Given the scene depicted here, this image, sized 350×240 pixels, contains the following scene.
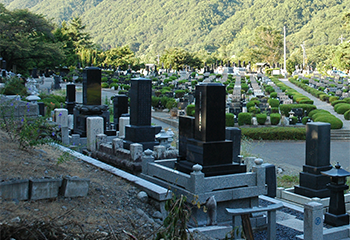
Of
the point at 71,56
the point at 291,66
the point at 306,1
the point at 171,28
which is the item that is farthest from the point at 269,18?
the point at 71,56

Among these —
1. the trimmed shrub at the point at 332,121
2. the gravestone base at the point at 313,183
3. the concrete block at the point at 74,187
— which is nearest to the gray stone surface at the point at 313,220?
the gravestone base at the point at 313,183

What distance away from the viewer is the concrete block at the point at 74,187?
17.1 ft

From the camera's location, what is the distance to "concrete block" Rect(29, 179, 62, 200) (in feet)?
16.0

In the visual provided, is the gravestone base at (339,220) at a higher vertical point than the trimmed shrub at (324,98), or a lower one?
lower

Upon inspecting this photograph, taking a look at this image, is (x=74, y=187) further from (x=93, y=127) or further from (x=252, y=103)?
(x=252, y=103)

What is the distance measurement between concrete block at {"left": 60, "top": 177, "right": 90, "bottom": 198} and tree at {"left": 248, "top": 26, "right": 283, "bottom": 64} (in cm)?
8740

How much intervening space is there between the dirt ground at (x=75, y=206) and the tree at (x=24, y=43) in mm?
30945

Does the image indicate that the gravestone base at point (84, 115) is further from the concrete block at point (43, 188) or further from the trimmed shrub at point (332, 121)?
the trimmed shrub at point (332, 121)

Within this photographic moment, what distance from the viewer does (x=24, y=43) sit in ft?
116

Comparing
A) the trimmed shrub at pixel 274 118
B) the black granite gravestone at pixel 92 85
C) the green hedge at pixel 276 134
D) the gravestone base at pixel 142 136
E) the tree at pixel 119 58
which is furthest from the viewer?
the tree at pixel 119 58

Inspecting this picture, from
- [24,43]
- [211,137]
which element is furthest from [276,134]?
[24,43]

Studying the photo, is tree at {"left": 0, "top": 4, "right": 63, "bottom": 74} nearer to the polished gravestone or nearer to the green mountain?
the polished gravestone

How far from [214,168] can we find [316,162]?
3.05m

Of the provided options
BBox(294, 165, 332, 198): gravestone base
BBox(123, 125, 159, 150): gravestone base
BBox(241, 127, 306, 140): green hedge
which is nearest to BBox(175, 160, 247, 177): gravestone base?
BBox(294, 165, 332, 198): gravestone base
